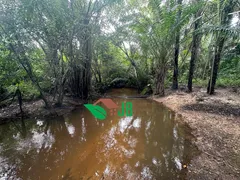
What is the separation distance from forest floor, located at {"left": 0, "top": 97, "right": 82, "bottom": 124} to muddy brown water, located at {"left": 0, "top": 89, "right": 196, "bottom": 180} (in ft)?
1.24

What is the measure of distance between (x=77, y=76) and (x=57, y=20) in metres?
2.62

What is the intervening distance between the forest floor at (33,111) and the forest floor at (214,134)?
372cm

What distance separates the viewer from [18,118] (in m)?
4.14

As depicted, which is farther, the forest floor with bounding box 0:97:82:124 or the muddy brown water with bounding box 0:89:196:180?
the forest floor with bounding box 0:97:82:124

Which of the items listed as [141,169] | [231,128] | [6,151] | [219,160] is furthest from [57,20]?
[231,128]

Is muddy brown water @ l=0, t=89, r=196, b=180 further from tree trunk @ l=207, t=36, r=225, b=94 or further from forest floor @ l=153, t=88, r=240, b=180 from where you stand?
tree trunk @ l=207, t=36, r=225, b=94

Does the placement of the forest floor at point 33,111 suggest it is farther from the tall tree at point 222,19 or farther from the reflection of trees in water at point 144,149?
the tall tree at point 222,19

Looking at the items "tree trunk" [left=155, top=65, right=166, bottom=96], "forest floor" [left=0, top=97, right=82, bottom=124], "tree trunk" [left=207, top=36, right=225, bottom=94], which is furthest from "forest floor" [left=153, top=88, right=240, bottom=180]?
"forest floor" [left=0, top=97, right=82, bottom=124]

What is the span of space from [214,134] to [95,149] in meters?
2.44

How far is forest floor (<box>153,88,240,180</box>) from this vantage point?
203 centimetres

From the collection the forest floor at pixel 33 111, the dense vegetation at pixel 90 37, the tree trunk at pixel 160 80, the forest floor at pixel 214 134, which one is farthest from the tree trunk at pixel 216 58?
the forest floor at pixel 33 111

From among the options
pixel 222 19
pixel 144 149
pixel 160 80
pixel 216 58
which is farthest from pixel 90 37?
pixel 216 58

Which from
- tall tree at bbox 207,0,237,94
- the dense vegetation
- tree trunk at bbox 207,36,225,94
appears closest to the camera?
the dense vegetation

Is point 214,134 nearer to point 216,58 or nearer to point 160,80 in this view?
point 216,58
